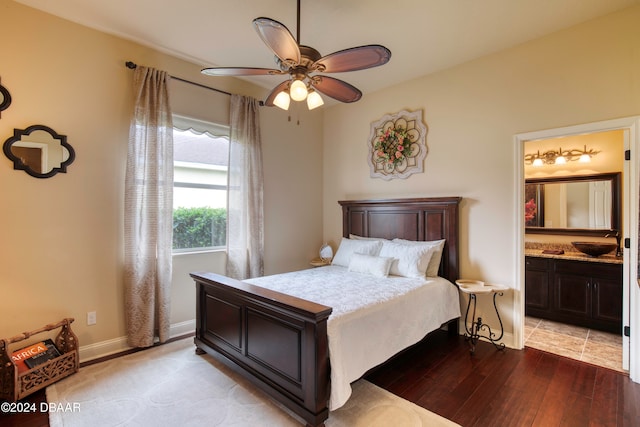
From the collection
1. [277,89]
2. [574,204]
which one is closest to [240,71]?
[277,89]

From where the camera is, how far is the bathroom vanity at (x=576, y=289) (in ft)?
11.2

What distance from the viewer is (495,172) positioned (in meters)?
3.28

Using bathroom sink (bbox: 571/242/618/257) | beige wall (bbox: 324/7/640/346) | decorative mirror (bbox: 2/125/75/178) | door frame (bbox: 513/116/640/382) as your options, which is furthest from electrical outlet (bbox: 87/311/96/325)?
bathroom sink (bbox: 571/242/618/257)

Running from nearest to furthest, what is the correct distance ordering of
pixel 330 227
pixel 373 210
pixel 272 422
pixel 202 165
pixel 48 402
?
pixel 272 422 < pixel 48 402 < pixel 202 165 < pixel 373 210 < pixel 330 227

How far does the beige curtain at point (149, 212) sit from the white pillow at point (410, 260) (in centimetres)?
247

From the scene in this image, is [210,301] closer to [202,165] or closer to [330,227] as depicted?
[202,165]

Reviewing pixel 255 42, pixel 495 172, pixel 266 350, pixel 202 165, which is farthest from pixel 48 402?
pixel 495 172

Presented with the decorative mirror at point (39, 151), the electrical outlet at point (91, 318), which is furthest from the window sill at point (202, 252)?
the decorative mirror at point (39, 151)

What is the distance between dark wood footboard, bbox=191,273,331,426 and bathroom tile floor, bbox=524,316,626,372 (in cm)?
261

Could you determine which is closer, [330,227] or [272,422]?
[272,422]

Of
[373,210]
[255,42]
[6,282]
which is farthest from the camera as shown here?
[373,210]

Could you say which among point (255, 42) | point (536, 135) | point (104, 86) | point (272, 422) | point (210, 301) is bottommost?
point (272, 422)

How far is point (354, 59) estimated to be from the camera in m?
2.00

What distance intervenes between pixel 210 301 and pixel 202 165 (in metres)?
1.69
